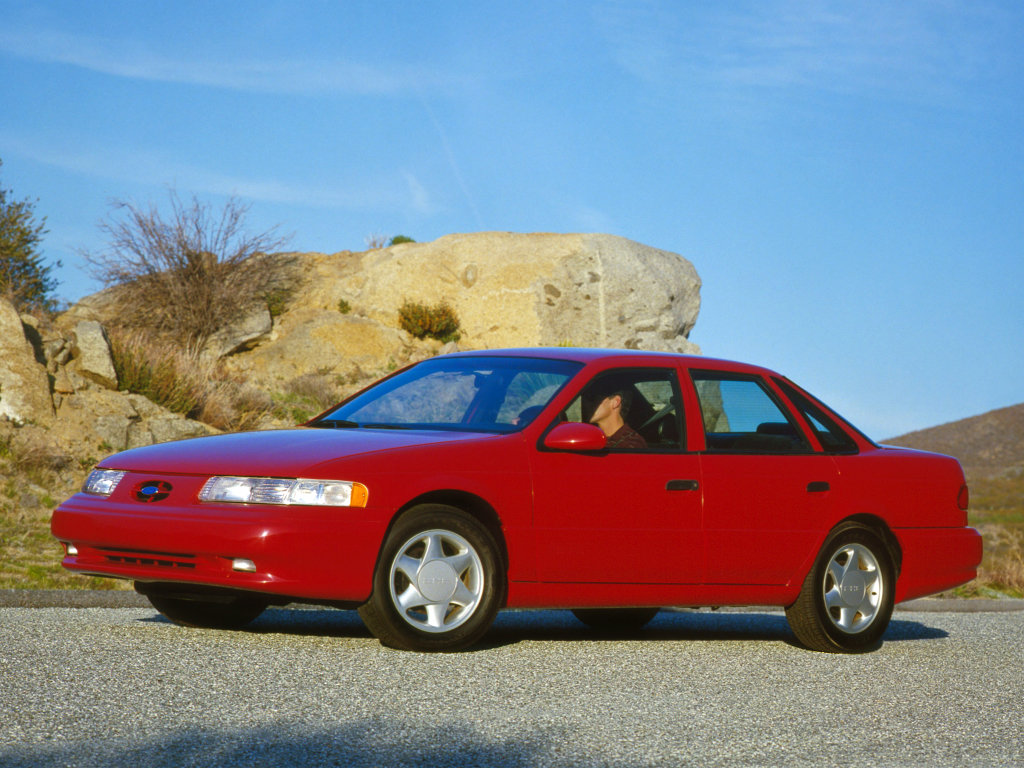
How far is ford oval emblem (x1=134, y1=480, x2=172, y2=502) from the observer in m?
6.60

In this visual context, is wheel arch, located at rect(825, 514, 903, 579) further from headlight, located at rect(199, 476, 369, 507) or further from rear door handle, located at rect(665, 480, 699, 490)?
headlight, located at rect(199, 476, 369, 507)

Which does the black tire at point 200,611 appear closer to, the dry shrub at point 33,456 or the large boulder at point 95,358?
the dry shrub at point 33,456

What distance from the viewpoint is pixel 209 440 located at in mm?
7180

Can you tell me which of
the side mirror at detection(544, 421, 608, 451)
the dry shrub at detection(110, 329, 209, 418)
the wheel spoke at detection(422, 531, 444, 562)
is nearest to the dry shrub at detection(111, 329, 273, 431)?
the dry shrub at detection(110, 329, 209, 418)

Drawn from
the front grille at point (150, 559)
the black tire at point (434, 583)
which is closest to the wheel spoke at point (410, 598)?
the black tire at point (434, 583)

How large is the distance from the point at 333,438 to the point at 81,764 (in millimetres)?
2893

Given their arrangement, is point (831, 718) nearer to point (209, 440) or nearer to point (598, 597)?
point (598, 597)

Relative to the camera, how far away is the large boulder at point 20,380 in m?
16.3

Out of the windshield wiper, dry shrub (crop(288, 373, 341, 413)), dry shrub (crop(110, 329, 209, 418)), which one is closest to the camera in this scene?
the windshield wiper

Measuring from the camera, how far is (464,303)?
28062mm

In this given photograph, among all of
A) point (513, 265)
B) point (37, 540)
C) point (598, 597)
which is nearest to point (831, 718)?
point (598, 597)

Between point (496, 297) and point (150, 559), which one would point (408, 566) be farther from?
point (496, 297)

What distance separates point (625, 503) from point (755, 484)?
37.1 inches

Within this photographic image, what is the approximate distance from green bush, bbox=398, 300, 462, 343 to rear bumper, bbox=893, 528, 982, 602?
1907 cm
